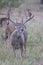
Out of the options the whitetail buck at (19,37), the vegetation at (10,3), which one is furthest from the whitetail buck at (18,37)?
the vegetation at (10,3)

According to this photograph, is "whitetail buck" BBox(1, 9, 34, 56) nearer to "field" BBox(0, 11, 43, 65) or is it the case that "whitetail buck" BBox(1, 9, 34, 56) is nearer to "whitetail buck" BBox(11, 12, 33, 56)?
"whitetail buck" BBox(11, 12, 33, 56)

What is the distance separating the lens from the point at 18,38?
967cm

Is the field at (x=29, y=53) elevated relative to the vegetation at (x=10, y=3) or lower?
elevated

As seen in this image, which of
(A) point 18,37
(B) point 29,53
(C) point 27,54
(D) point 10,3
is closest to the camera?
(A) point 18,37

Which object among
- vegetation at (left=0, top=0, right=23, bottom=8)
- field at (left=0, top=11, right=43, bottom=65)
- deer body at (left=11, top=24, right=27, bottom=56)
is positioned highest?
deer body at (left=11, top=24, right=27, bottom=56)

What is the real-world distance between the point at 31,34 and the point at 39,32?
2.05 feet

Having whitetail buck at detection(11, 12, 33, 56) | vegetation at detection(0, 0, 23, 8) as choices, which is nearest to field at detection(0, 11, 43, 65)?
whitetail buck at detection(11, 12, 33, 56)

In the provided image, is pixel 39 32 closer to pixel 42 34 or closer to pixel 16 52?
pixel 42 34

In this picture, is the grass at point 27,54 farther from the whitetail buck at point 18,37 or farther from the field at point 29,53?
Result: the whitetail buck at point 18,37

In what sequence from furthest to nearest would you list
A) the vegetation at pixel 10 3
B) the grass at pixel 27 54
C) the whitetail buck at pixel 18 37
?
the vegetation at pixel 10 3
the whitetail buck at pixel 18 37
the grass at pixel 27 54

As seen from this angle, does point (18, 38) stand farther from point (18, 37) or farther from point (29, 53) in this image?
point (29, 53)

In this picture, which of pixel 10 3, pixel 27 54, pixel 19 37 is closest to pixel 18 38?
pixel 19 37

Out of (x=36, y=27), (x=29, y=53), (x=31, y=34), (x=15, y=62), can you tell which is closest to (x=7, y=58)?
(x=15, y=62)

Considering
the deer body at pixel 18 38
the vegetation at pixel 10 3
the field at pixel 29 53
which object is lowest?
the vegetation at pixel 10 3
